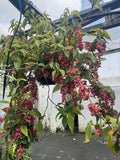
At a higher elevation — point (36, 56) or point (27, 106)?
point (36, 56)

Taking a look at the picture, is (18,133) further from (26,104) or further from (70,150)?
(70,150)

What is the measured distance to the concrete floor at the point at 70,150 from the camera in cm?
193

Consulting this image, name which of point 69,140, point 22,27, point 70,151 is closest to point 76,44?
point 22,27

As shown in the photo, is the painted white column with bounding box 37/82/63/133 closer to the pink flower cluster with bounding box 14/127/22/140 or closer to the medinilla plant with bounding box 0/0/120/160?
the medinilla plant with bounding box 0/0/120/160

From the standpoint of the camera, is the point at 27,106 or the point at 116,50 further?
the point at 116,50

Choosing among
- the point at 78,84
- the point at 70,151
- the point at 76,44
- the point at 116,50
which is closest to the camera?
the point at 78,84

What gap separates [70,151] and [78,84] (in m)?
1.91

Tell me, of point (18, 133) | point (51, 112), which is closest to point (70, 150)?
point (51, 112)

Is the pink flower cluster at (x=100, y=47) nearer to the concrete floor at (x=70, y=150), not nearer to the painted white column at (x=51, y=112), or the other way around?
the concrete floor at (x=70, y=150)

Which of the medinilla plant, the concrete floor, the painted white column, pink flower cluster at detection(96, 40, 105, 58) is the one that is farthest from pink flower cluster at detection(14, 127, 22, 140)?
the painted white column

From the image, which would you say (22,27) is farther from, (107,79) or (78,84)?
(107,79)

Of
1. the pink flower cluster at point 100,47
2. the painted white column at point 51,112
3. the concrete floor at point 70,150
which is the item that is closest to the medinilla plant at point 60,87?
the pink flower cluster at point 100,47

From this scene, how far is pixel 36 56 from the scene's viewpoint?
0.78m

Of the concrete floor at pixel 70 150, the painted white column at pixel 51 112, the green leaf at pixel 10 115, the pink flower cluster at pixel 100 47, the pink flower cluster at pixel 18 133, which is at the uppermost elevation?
the pink flower cluster at pixel 100 47
